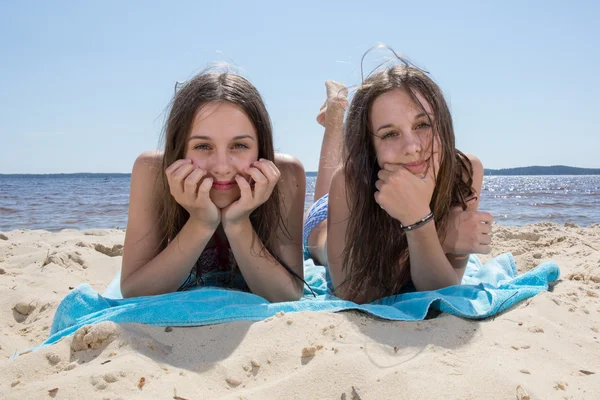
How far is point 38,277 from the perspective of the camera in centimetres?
404

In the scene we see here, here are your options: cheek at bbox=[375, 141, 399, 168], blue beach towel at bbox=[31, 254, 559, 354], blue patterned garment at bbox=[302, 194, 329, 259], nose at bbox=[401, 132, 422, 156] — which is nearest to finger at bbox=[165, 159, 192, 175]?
blue beach towel at bbox=[31, 254, 559, 354]

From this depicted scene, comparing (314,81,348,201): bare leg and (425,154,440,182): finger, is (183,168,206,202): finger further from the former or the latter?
(314,81,348,201): bare leg

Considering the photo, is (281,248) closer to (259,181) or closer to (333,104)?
Answer: (259,181)

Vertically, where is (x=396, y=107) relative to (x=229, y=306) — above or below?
above

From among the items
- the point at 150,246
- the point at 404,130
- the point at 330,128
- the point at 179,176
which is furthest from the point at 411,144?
the point at 330,128

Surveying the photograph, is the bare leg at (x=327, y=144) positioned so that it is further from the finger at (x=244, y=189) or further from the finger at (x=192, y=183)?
the finger at (x=192, y=183)

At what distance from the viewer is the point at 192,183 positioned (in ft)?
9.04

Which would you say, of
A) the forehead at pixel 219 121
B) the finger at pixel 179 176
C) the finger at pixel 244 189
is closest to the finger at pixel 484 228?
the finger at pixel 244 189

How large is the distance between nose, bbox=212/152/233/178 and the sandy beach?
0.89 meters

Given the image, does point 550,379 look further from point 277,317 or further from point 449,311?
point 277,317

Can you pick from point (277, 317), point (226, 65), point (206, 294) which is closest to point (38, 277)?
point (206, 294)

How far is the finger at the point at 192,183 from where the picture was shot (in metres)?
2.76

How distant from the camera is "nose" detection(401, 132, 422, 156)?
279 centimetres

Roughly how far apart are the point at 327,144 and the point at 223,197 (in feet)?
8.56
